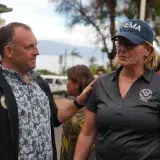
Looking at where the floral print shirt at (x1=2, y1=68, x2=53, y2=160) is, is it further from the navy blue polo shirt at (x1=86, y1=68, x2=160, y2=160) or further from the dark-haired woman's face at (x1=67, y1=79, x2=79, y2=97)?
the dark-haired woman's face at (x1=67, y1=79, x2=79, y2=97)

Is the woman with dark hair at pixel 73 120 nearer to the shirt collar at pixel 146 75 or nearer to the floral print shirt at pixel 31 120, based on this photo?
the floral print shirt at pixel 31 120

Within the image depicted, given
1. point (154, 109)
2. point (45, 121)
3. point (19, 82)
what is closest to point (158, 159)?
point (154, 109)

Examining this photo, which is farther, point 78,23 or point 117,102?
point 78,23

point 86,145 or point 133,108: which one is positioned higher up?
point 133,108

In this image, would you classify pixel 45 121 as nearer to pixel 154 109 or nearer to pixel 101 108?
pixel 101 108

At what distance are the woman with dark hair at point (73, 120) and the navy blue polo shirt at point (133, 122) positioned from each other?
1007 millimetres

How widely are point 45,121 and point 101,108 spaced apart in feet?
1.44

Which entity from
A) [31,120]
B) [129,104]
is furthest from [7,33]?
[129,104]

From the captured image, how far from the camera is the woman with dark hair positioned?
3916 mm

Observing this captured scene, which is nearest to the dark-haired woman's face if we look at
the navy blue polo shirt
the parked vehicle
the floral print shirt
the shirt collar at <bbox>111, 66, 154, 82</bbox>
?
the floral print shirt

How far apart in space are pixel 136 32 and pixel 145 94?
1.41ft

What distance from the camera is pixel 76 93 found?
415cm

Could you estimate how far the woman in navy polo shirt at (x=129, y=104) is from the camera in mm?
2768

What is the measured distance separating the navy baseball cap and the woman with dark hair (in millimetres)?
1177
